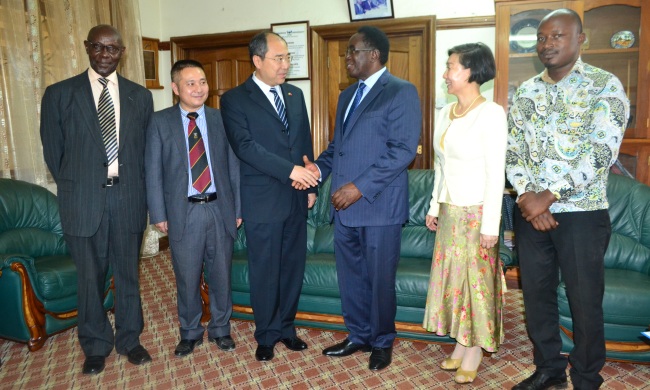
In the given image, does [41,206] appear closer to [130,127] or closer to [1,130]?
[1,130]

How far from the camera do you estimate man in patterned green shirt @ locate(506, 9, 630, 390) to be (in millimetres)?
1803

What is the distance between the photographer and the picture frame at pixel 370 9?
13.7ft

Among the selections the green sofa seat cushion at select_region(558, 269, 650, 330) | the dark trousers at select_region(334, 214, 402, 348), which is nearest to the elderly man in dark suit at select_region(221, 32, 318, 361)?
the dark trousers at select_region(334, 214, 402, 348)

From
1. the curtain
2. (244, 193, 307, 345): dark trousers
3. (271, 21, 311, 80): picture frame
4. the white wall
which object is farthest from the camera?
(271, 21, 311, 80): picture frame

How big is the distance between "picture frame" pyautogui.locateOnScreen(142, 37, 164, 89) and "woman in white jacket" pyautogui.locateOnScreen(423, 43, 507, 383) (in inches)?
142

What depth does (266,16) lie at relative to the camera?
15.2ft

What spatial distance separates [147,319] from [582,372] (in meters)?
2.38

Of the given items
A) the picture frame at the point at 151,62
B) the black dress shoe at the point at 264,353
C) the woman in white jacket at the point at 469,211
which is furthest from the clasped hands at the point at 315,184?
the picture frame at the point at 151,62

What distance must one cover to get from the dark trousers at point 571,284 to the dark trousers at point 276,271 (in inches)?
41.4

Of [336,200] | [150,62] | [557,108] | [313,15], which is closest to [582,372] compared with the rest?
[557,108]

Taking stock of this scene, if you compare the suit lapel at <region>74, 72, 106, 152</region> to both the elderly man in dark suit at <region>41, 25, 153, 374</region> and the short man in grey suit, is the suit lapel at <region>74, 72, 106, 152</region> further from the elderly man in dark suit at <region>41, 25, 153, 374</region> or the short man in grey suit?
the short man in grey suit

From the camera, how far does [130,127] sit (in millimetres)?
2385

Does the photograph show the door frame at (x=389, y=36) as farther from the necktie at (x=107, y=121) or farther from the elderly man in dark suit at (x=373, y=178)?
the necktie at (x=107, y=121)

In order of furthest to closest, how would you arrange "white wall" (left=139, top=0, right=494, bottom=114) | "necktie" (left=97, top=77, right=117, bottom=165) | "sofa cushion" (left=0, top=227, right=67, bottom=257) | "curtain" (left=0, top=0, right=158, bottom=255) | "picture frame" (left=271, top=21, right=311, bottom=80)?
1. "picture frame" (left=271, top=21, right=311, bottom=80)
2. "white wall" (left=139, top=0, right=494, bottom=114)
3. "curtain" (left=0, top=0, right=158, bottom=255)
4. "sofa cushion" (left=0, top=227, right=67, bottom=257)
5. "necktie" (left=97, top=77, right=117, bottom=165)
